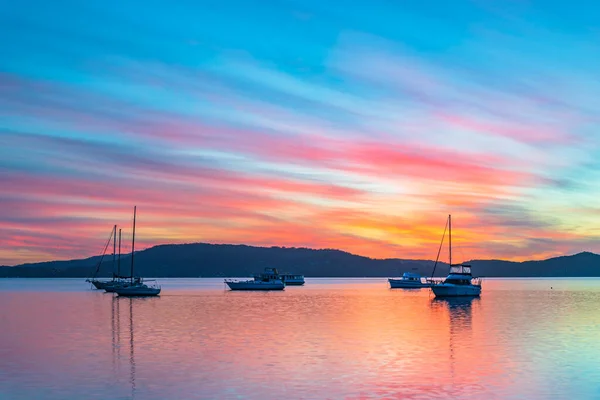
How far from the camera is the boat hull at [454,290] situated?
129 meters

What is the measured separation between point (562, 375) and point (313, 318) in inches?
1760

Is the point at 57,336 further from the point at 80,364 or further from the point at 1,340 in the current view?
the point at 80,364

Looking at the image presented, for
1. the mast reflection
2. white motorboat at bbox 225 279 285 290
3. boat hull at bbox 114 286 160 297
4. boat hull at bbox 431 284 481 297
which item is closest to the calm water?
the mast reflection

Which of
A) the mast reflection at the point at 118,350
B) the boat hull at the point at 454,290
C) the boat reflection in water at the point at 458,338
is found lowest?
the boat reflection in water at the point at 458,338

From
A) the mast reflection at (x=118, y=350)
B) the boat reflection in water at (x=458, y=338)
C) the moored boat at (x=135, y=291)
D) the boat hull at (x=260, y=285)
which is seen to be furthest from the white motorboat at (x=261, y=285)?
the mast reflection at (x=118, y=350)

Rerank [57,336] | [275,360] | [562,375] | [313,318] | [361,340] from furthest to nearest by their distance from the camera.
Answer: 1. [313,318]
2. [57,336]
3. [361,340]
4. [275,360]
5. [562,375]

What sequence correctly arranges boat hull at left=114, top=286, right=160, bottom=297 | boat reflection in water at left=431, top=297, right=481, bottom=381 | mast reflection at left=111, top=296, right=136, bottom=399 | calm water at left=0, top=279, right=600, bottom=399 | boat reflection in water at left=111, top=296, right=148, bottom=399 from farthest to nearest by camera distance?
boat hull at left=114, top=286, right=160, bottom=297, boat reflection in water at left=431, top=297, right=481, bottom=381, boat reflection in water at left=111, top=296, right=148, bottom=399, mast reflection at left=111, top=296, right=136, bottom=399, calm water at left=0, top=279, right=600, bottom=399

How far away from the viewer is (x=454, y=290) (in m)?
130

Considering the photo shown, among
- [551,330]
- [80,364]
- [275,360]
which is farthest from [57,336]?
[551,330]

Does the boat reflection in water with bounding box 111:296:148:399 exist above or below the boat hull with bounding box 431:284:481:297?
below

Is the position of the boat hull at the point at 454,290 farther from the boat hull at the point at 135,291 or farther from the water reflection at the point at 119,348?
the water reflection at the point at 119,348

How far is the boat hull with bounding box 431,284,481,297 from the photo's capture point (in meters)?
129

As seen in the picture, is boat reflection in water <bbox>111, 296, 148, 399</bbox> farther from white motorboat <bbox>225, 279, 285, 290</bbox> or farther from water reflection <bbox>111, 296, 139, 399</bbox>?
white motorboat <bbox>225, 279, 285, 290</bbox>

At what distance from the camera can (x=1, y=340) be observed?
188ft
